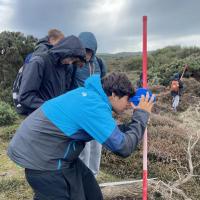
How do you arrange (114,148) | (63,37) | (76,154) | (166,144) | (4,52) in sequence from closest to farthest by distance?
(114,148), (76,154), (63,37), (166,144), (4,52)

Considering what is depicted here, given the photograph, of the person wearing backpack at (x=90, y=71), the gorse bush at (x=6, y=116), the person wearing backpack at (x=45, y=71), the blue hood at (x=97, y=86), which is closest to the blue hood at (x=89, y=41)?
the person wearing backpack at (x=90, y=71)

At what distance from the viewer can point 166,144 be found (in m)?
8.12

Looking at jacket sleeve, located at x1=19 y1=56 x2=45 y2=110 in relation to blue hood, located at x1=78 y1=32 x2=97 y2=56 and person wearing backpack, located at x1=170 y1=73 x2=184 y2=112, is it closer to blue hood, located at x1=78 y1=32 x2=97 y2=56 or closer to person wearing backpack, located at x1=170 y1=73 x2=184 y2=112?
blue hood, located at x1=78 y1=32 x2=97 y2=56

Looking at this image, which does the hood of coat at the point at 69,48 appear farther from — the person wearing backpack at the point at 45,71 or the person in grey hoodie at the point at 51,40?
the person in grey hoodie at the point at 51,40

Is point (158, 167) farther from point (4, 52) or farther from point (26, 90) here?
point (4, 52)

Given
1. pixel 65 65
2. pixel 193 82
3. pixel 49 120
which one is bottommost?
pixel 193 82

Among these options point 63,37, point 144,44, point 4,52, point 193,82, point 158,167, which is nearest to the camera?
point 144,44

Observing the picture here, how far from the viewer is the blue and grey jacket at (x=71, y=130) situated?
10.9 ft

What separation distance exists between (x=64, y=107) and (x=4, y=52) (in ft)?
36.9

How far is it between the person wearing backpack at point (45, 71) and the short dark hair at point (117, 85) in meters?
0.99

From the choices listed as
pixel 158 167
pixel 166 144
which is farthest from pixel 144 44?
pixel 166 144

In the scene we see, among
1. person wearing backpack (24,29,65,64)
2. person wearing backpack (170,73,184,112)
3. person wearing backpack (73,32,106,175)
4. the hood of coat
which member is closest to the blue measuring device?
the hood of coat

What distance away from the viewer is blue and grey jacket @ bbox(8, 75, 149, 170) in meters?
3.31

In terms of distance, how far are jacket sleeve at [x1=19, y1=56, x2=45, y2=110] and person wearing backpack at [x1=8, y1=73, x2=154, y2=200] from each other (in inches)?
34.2
